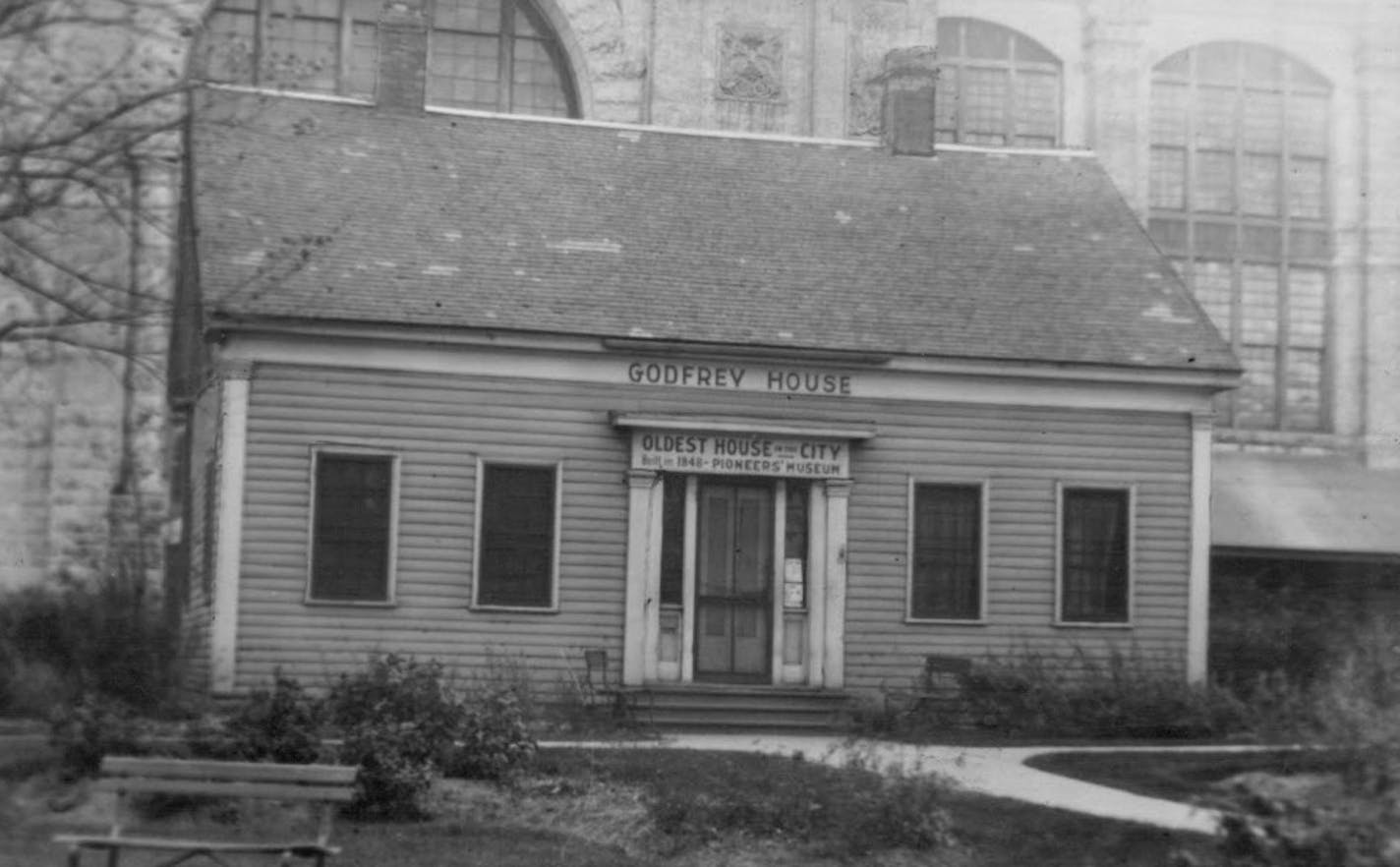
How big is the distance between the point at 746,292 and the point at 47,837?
14.9m

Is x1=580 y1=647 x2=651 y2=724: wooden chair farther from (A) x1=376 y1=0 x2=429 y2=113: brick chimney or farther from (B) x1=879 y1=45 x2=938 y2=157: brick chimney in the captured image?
(B) x1=879 y1=45 x2=938 y2=157: brick chimney

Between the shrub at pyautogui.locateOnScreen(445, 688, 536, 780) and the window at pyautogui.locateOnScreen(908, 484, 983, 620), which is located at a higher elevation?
the window at pyautogui.locateOnScreen(908, 484, 983, 620)

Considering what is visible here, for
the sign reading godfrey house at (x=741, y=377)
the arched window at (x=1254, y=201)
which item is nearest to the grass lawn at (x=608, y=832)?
the sign reading godfrey house at (x=741, y=377)

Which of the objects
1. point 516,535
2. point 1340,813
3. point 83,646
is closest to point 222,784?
point 1340,813

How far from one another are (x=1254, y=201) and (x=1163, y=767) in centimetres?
2454

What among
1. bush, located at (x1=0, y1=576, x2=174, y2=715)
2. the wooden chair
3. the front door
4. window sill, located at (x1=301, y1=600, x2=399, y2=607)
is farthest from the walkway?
bush, located at (x1=0, y1=576, x2=174, y2=715)

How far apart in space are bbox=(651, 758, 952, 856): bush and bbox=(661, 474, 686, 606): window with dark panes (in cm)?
912

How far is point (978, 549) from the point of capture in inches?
1099

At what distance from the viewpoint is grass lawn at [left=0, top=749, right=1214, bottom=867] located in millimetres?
15016

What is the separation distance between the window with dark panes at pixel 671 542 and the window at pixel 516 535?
1.30m

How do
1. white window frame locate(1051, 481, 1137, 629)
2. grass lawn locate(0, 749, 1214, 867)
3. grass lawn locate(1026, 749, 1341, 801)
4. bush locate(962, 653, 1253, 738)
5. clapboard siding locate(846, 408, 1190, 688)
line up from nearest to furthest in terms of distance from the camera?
1. grass lawn locate(0, 749, 1214, 867)
2. grass lawn locate(1026, 749, 1341, 801)
3. bush locate(962, 653, 1253, 738)
4. clapboard siding locate(846, 408, 1190, 688)
5. white window frame locate(1051, 481, 1137, 629)

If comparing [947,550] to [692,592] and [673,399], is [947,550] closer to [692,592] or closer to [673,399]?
[692,592]

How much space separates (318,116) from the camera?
29812 millimetres

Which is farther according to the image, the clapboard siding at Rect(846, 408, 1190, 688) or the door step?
the clapboard siding at Rect(846, 408, 1190, 688)
